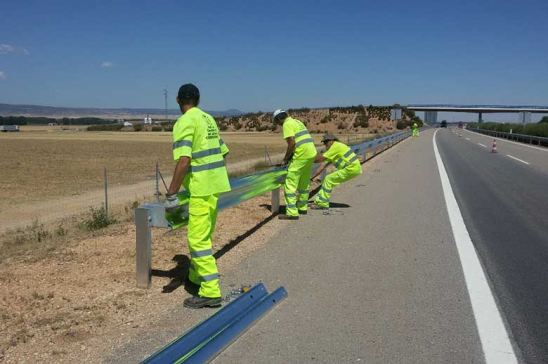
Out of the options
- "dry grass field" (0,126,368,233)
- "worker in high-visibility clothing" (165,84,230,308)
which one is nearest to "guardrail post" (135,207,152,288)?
"worker in high-visibility clothing" (165,84,230,308)

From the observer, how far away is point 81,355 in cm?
412

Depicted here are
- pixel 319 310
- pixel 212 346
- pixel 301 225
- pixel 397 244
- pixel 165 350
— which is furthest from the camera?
pixel 301 225

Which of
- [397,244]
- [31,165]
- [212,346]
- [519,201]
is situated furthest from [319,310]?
[31,165]

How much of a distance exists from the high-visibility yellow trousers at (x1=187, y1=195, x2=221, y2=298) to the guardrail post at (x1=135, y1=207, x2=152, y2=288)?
62 cm

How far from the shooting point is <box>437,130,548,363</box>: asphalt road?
15.7 feet

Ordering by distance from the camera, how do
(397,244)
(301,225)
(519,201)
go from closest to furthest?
(397,244) < (301,225) < (519,201)

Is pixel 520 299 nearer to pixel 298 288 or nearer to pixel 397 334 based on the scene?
pixel 397 334

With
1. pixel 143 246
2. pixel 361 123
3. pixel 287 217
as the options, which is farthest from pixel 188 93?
pixel 361 123

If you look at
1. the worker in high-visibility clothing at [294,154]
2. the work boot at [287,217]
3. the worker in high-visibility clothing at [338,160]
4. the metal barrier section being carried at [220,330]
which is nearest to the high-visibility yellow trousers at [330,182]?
the worker in high-visibility clothing at [338,160]

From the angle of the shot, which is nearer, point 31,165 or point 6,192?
point 6,192

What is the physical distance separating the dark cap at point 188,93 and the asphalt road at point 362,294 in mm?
2023

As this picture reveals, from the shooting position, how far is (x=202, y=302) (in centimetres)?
511

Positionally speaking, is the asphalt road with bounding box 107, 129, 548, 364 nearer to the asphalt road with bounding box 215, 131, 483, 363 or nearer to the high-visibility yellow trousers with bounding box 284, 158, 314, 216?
the asphalt road with bounding box 215, 131, 483, 363

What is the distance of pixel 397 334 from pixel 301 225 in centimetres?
472
